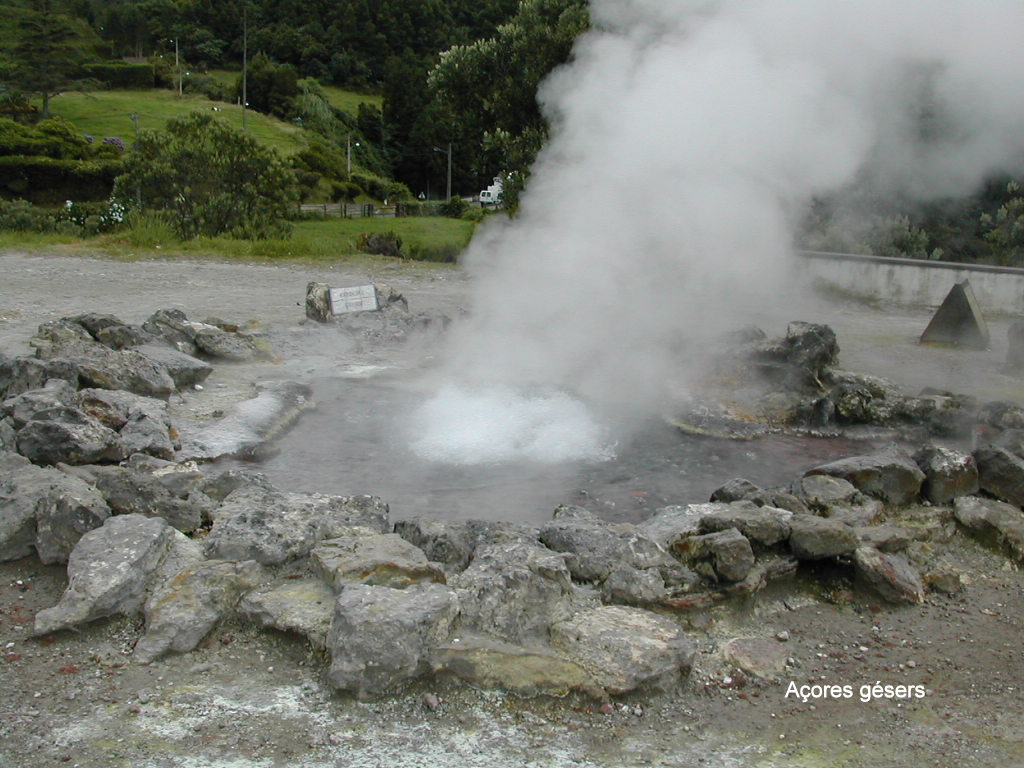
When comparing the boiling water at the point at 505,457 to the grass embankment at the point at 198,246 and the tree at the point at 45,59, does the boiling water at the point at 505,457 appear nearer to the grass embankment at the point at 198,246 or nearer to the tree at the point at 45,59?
the grass embankment at the point at 198,246

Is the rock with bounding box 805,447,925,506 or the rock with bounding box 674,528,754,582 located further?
the rock with bounding box 805,447,925,506

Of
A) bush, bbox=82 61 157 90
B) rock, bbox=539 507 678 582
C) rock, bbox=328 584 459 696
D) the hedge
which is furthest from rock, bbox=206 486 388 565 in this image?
bush, bbox=82 61 157 90

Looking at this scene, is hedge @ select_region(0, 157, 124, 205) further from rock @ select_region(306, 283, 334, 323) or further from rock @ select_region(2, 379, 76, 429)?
rock @ select_region(2, 379, 76, 429)

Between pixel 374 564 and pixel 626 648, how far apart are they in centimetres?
97

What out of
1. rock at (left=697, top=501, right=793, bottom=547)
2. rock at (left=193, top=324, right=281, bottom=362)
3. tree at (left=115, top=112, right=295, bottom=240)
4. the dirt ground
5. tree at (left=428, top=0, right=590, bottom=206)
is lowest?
the dirt ground

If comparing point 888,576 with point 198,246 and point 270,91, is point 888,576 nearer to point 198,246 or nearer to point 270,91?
point 198,246

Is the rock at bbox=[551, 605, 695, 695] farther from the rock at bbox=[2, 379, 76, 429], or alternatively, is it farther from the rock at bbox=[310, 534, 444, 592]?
the rock at bbox=[2, 379, 76, 429]

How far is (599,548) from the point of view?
3947 millimetres

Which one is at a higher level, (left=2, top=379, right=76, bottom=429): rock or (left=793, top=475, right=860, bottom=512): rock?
(left=2, top=379, right=76, bottom=429): rock

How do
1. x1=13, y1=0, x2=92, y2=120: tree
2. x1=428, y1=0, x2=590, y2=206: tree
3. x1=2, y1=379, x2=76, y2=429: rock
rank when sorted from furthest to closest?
x1=13, y1=0, x2=92, y2=120: tree < x1=428, y1=0, x2=590, y2=206: tree < x1=2, y1=379, x2=76, y2=429: rock

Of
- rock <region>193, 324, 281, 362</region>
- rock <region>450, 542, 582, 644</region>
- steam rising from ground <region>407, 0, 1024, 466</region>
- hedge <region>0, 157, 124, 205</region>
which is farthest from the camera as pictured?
hedge <region>0, 157, 124, 205</region>

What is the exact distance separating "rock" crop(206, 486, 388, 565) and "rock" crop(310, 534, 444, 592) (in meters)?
0.13

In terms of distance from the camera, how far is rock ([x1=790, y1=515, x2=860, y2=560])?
400cm

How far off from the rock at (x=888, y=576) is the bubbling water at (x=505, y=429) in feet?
6.16
